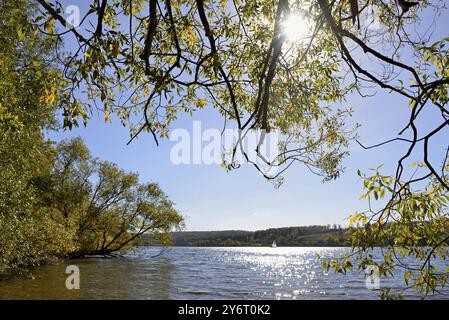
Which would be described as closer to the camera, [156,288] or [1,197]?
[1,197]

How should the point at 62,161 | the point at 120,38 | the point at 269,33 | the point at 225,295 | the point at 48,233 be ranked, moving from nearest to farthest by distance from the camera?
the point at 120,38, the point at 269,33, the point at 225,295, the point at 48,233, the point at 62,161

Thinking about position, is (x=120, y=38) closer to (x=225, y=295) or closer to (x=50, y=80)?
(x=50, y=80)

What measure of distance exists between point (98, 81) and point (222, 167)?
4.61 meters

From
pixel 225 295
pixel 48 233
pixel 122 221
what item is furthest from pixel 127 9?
pixel 122 221

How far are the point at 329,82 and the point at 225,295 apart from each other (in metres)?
21.6

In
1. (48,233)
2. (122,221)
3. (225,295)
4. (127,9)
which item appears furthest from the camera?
(122,221)

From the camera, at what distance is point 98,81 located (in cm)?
527

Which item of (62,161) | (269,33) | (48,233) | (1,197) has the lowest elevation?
(48,233)

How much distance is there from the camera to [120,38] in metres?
5.09

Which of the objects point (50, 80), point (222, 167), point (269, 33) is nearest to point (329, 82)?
point (269, 33)
